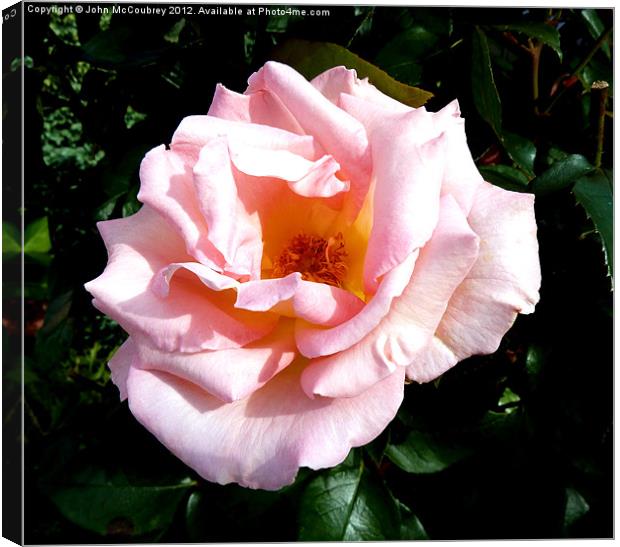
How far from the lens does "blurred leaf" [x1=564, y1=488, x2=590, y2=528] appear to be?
3.56 feet

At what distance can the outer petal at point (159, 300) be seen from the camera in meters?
0.67

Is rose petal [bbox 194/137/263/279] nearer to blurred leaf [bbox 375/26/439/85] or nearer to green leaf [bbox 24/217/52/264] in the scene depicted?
blurred leaf [bbox 375/26/439/85]

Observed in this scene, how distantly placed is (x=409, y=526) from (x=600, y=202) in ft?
1.96

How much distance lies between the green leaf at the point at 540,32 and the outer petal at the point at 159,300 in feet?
1.70

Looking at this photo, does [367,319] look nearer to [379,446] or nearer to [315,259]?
[315,259]

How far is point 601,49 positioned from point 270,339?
75cm

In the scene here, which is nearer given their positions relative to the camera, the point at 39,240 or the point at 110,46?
the point at 110,46

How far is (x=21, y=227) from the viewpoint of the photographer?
99 centimetres

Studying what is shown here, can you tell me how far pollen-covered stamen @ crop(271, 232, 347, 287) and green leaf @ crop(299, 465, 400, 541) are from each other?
365 mm

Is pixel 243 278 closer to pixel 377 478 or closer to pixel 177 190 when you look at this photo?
pixel 177 190

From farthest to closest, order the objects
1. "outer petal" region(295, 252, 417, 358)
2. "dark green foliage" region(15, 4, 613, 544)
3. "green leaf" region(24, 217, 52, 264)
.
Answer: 1. "green leaf" region(24, 217, 52, 264)
2. "dark green foliage" region(15, 4, 613, 544)
3. "outer petal" region(295, 252, 417, 358)

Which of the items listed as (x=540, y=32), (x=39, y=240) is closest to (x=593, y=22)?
(x=540, y=32)

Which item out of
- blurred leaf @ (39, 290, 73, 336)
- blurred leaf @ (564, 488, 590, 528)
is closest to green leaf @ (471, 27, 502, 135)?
blurred leaf @ (564, 488, 590, 528)

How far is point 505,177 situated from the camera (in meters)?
0.92
